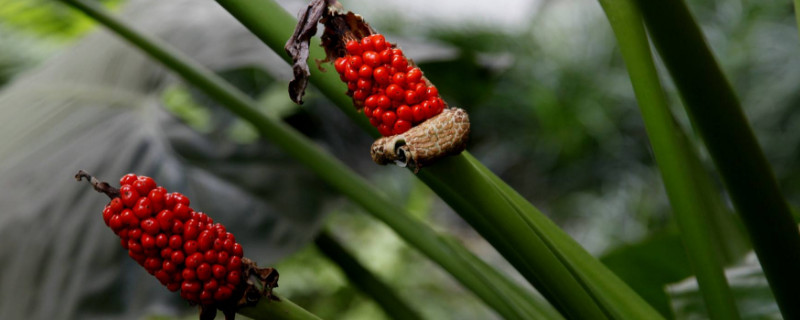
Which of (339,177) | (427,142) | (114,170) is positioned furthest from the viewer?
(114,170)

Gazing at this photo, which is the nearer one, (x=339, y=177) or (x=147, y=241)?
(x=147, y=241)

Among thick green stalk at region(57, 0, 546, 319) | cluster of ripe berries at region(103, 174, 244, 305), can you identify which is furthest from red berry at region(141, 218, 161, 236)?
thick green stalk at region(57, 0, 546, 319)

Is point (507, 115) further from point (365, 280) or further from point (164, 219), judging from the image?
point (164, 219)

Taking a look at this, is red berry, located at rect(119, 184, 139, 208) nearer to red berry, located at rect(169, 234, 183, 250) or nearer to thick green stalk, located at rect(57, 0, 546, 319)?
red berry, located at rect(169, 234, 183, 250)

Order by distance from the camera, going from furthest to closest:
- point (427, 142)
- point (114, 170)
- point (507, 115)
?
point (507, 115)
point (114, 170)
point (427, 142)

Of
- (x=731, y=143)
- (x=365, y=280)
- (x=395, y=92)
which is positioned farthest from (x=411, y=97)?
(x=365, y=280)

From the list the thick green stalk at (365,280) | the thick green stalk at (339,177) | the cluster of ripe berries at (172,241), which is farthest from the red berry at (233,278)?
the thick green stalk at (365,280)
